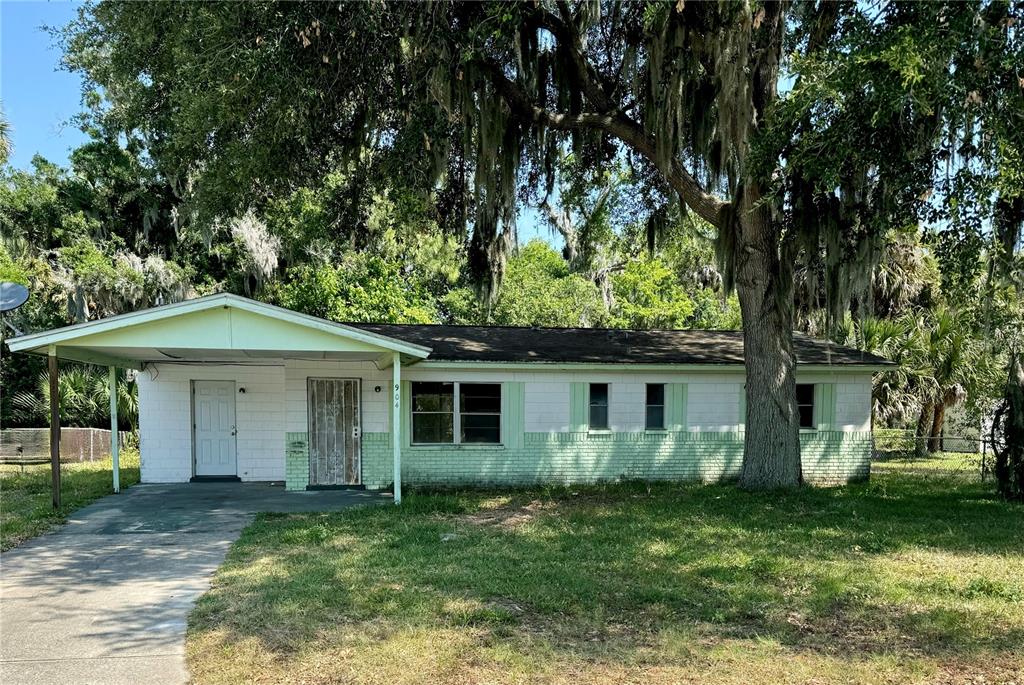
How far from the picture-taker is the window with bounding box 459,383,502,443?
1461 cm

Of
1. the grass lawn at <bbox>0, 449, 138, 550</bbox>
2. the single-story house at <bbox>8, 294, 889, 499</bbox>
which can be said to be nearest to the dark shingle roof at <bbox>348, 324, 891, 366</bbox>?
the single-story house at <bbox>8, 294, 889, 499</bbox>

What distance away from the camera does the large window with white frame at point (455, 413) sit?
572 inches

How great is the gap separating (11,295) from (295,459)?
224 inches

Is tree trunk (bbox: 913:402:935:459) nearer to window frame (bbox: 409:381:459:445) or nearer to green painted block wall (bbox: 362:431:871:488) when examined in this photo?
green painted block wall (bbox: 362:431:871:488)

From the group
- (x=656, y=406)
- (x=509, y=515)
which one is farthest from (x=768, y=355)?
(x=509, y=515)

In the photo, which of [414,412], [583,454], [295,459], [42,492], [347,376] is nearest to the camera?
[42,492]

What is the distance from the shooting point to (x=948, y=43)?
8.02m

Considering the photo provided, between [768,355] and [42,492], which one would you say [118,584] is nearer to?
[42,492]

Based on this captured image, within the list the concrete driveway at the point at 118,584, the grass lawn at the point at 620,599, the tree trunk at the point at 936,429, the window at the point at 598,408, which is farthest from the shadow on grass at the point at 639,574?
the tree trunk at the point at 936,429

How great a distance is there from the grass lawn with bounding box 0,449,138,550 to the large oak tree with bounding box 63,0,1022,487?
560cm

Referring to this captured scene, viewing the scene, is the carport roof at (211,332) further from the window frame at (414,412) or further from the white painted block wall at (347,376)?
the window frame at (414,412)

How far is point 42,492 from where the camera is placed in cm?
1375

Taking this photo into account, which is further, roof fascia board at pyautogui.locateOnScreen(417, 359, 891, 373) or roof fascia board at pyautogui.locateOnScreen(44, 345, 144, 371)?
roof fascia board at pyautogui.locateOnScreen(417, 359, 891, 373)

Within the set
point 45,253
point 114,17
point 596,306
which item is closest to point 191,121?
point 114,17
